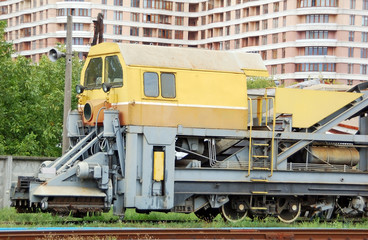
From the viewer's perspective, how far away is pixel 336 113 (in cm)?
2328

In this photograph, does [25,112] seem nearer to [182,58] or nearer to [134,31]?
[182,58]

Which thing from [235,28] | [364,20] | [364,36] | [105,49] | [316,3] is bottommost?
[105,49]

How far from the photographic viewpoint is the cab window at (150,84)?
2069cm

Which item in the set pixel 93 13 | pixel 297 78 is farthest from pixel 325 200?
pixel 93 13

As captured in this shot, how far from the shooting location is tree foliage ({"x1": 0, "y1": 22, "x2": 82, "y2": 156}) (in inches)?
1670

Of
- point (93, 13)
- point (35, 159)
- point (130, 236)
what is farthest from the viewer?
point (93, 13)

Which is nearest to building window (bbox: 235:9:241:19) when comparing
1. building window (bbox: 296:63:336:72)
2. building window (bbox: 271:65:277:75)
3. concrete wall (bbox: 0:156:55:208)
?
building window (bbox: 271:65:277:75)

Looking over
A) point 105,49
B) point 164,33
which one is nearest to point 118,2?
point 164,33

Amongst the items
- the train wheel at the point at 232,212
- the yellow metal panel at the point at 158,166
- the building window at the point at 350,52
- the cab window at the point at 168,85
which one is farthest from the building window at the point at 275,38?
the yellow metal panel at the point at 158,166

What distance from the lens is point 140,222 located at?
2161cm

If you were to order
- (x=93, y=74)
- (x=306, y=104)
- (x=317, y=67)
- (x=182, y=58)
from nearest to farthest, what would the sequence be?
1. (x=182, y=58)
2. (x=306, y=104)
3. (x=93, y=74)
4. (x=317, y=67)

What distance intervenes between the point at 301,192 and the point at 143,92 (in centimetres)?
529

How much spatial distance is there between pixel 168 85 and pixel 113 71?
1658 mm

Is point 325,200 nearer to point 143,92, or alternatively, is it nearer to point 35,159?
point 143,92
